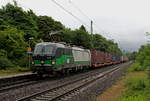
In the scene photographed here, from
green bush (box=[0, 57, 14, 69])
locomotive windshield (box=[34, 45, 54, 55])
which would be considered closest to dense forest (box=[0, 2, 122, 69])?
green bush (box=[0, 57, 14, 69])

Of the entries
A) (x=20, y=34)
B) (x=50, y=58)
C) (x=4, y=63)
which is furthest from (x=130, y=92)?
(x=20, y=34)

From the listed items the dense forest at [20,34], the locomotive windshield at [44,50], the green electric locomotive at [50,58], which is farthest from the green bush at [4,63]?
the locomotive windshield at [44,50]

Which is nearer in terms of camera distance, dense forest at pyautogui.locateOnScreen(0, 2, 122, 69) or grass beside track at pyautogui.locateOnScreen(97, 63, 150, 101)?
grass beside track at pyautogui.locateOnScreen(97, 63, 150, 101)

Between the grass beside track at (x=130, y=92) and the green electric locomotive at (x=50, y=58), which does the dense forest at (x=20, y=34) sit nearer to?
the green electric locomotive at (x=50, y=58)

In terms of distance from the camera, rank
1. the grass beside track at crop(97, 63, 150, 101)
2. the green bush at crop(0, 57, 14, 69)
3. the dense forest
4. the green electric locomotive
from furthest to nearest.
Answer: the dense forest < the green bush at crop(0, 57, 14, 69) < the green electric locomotive < the grass beside track at crop(97, 63, 150, 101)

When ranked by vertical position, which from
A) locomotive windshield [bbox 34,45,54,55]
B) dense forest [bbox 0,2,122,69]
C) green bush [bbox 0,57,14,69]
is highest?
dense forest [bbox 0,2,122,69]

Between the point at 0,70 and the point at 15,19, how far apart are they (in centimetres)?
1502

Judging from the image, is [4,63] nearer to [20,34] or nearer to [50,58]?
[20,34]

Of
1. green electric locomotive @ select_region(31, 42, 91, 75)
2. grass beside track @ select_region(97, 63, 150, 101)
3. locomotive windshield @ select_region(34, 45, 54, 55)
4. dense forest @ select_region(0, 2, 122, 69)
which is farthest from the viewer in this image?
dense forest @ select_region(0, 2, 122, 69)

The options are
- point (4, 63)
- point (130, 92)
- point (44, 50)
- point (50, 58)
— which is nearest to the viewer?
point (130, 92)

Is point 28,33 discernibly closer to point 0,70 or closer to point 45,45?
point 0,70

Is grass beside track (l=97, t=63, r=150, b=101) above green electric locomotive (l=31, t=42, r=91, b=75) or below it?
below

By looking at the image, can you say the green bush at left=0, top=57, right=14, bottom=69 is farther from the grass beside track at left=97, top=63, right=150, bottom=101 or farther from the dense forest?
the grass beside track at left=97, top=63, right=150, bottom=101

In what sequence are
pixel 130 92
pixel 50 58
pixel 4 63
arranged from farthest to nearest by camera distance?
1. pixel 4 63
2. pixel 50 58
3. pixel 130 92
